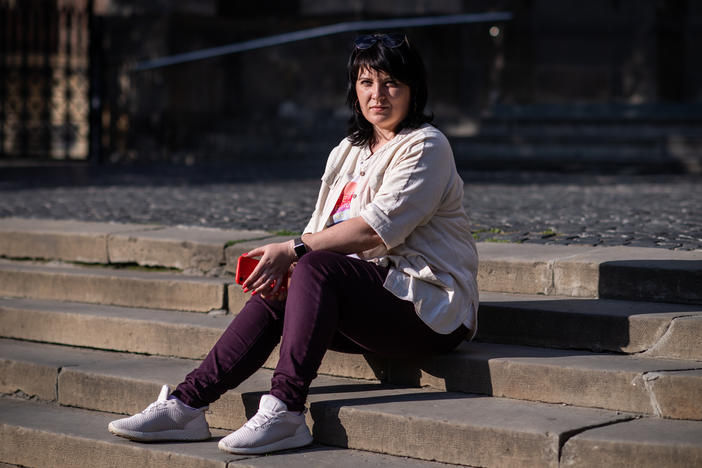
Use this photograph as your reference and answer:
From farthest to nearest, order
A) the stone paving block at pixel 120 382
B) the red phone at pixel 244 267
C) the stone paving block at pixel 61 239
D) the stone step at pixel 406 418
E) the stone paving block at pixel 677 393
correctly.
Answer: the stone paving block at pixel 61 239
the stone paving block at pixel 120 382
the red phone at pixel 244 267
the stone paving block at pixel 677 393
the stone step at pixel 406 418

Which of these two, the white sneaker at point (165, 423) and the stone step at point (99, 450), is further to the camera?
the white sneaker at point (165, 423)

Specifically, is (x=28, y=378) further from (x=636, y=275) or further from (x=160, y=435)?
(x=636, y=275)

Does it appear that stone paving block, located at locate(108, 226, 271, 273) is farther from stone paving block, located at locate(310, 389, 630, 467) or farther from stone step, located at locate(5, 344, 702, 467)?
stone paving block, located at locate(310, 389, 630, 467)

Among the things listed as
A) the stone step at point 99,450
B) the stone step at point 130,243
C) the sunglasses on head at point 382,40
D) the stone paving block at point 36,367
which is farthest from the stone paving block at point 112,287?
the sunglasses on head at point 382,40

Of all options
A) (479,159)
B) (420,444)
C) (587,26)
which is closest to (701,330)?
(420,444)

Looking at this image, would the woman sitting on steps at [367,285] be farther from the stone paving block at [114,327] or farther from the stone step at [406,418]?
the stone paving block at [114,327]

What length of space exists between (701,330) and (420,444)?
1.06m

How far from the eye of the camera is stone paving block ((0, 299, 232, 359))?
15.2 feet

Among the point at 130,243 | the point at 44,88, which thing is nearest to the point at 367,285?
the point at 130,243

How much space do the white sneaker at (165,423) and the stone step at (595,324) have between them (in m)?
1.18

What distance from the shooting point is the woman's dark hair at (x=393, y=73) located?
12.6 ft

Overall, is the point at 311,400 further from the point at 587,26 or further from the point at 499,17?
the point at 587,26

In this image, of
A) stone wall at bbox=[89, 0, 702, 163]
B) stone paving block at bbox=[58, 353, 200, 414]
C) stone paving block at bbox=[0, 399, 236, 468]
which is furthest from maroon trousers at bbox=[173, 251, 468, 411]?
stone wall at bbox=[89, 0, 702, 163]

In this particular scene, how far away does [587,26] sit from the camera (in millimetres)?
16719
